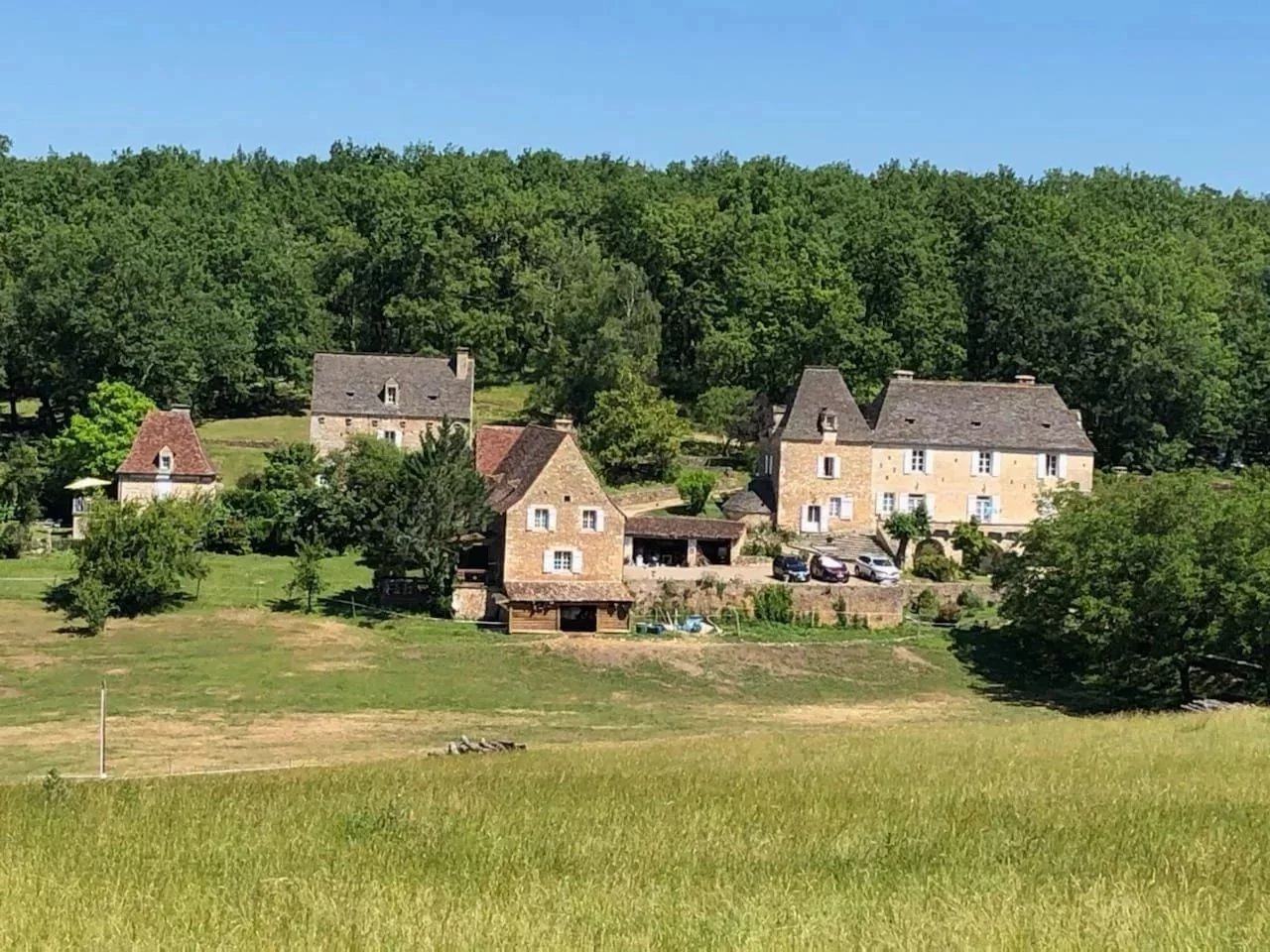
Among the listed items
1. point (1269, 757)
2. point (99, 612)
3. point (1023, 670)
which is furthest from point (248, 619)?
point (1269, 757)

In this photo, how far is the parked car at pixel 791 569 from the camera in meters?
58.2

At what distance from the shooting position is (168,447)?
69062 millimetres

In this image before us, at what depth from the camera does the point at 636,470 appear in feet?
257

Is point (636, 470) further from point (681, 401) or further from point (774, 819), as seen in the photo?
point (774, 819)

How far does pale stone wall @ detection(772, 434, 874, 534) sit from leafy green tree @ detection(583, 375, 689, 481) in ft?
33.0

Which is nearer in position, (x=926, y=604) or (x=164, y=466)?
(x=926, y=604)

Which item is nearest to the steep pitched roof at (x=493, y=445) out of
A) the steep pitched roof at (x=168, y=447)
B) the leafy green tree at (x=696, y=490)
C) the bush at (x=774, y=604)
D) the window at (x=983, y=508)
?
the leafy green tree at (x=696, y=490)

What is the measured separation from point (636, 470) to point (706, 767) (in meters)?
59.3

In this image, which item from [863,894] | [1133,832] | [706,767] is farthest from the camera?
[706,767]

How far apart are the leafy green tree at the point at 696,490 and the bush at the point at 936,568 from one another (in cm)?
1143

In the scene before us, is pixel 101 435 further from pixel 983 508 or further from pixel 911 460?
pixel 983 508

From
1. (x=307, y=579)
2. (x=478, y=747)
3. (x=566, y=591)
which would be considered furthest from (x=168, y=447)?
(x=478, y=747)

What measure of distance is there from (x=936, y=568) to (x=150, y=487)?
35.1m

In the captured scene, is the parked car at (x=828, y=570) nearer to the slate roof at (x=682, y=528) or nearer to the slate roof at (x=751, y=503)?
the slate roof at (x=682, y=528)
